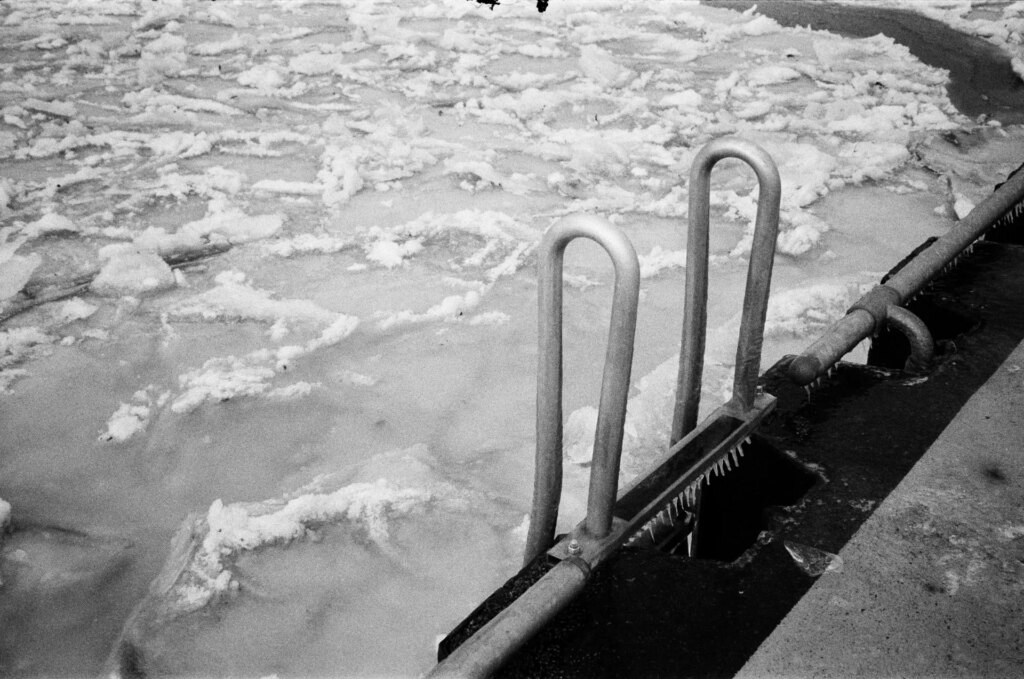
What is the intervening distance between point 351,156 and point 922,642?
13.7ft

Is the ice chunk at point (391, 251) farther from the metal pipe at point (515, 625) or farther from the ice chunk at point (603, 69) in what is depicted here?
the ice chunk at point (603, 69)

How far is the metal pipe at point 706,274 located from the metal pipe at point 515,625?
0.53 m

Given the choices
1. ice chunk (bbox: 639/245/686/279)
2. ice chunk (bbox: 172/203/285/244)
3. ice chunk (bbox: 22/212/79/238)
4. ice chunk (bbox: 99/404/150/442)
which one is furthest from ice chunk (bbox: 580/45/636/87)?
ice chunk (bbox: 99/404/150/442)

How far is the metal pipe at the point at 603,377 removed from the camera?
1.30 m

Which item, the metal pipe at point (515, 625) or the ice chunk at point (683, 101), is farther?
the ice chunk at point (683, 101)

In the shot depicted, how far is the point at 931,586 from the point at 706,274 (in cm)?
73

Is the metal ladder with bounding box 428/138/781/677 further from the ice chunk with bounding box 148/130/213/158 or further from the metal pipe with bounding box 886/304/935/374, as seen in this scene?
the ice chunk with bounding box 148/130/213/158

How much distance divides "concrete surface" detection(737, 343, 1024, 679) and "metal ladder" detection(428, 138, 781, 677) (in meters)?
0.32

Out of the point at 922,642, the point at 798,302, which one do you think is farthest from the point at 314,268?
the point at 922,642

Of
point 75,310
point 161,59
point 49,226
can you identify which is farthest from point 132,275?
point 161,59

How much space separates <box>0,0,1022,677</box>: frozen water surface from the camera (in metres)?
2.18

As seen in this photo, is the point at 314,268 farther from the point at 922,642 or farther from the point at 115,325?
the point at 922,642

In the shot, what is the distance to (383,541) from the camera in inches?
89.6

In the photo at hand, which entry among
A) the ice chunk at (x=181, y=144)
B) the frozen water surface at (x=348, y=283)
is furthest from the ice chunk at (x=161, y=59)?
the ice chunk at (x=181, y=144)
